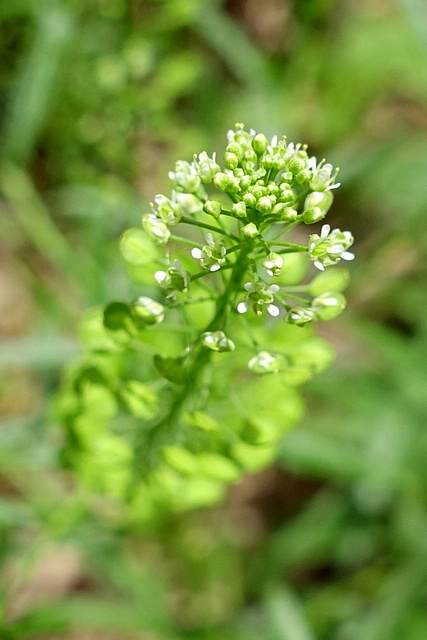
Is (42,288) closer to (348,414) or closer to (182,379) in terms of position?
(348,414)

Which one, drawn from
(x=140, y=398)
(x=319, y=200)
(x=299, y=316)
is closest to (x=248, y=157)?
(x=319, y=200)

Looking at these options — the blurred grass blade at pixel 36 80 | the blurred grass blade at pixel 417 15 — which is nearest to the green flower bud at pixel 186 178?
the blurred grass blade at pixel 417 15

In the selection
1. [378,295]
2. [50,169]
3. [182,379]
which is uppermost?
[50,169]

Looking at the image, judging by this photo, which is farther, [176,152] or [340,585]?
[176,152]

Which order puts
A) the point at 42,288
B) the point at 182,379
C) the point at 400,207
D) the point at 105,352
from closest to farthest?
1. the point at 182,379
2. the point at 105,352
3. the point at 42,288
4. the point at 400,207

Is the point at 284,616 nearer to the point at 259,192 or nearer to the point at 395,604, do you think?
the point at 395,604

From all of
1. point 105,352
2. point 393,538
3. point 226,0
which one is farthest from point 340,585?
point 226,0

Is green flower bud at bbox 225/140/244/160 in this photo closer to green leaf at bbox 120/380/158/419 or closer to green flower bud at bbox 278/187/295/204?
green flower bud at bbox 278/187/295/204
